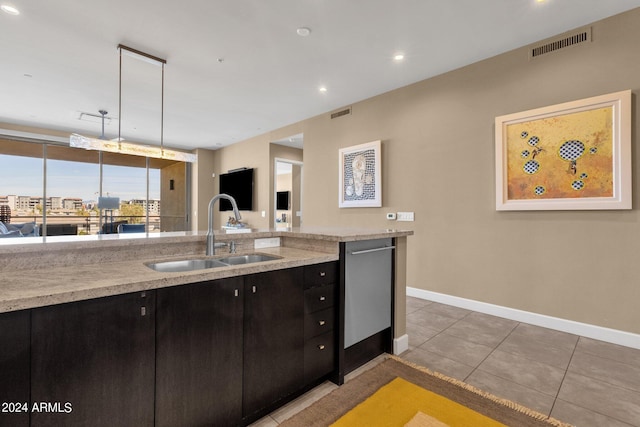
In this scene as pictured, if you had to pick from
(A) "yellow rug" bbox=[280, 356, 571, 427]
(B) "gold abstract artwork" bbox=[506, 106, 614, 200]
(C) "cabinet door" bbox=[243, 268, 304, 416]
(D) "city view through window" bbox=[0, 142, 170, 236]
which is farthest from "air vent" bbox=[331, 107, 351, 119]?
(D) "city view through window" bbox=[0, 142, 170, 236]

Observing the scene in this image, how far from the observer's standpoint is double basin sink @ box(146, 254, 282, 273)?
175cm

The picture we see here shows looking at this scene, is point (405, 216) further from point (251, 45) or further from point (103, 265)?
point (103, 265)

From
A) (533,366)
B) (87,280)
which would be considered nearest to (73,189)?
(87,280)

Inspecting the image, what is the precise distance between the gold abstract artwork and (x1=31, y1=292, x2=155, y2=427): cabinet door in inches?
135

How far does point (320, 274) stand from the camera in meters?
1.87

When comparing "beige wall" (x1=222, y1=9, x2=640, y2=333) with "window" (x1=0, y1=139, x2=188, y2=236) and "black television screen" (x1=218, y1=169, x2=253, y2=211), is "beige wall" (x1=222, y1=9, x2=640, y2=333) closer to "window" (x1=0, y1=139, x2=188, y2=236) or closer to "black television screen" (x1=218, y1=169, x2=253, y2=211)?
"black television screen" (x1=218, y1=169, x2=253, y2=211)

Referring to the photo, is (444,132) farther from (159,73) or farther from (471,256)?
(159,73)

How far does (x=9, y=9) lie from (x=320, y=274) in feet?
11.4

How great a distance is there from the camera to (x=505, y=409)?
1.69 meters

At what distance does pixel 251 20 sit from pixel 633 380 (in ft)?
13.4

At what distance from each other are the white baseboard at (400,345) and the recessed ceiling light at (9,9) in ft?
14.0

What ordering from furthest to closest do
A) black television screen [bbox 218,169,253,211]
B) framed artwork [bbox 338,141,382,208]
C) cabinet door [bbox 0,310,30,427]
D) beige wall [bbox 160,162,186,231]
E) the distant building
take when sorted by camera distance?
beige wall [bbox 160,162,186,231] < the distant building < black television screen [bbox 218,169,253,211] < framed artwork [bbox 338,141,382,208] < cabinet door [bbox 0,310,30,427]

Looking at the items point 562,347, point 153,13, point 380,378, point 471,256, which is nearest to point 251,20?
point 153,13

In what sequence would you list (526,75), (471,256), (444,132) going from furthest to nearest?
(444,132), (471,256), (526,75)
